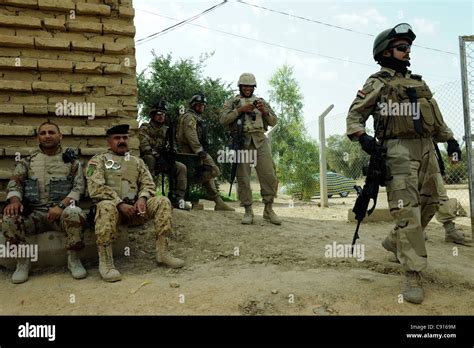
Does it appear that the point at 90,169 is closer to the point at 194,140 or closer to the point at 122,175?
the point at 122,175

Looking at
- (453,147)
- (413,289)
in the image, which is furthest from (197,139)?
(413,289)

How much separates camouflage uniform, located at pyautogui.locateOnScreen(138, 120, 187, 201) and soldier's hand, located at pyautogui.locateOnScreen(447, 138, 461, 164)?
374 cm

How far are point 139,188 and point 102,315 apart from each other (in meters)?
1.46

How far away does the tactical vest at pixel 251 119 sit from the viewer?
5.10 metres

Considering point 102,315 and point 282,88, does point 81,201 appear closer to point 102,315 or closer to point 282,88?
point 102,315

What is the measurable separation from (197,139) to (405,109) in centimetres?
353

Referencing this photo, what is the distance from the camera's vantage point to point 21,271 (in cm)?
321

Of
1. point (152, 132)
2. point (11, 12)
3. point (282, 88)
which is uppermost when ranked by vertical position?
point (282, 88)

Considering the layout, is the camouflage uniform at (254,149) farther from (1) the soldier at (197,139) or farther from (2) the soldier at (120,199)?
(2) the soldier at (120,199)

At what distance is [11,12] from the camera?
3785 mm

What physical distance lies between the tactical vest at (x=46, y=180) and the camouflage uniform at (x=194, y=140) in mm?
2490

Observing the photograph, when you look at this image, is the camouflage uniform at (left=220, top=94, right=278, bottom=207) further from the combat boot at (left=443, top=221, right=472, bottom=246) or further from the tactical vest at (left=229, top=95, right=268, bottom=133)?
the combat boot at (left=443, top=221, right=472, bottom=246)
